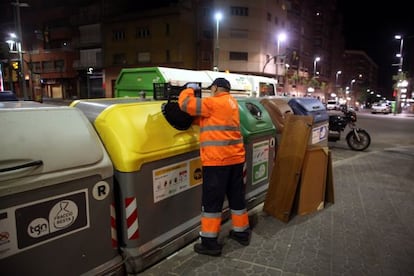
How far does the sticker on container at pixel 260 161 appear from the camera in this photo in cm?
468

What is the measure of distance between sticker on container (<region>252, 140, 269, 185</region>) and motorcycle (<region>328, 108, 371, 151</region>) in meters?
6.21

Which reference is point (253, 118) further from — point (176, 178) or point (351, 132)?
point (351, 132)

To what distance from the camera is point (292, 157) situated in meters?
4.25

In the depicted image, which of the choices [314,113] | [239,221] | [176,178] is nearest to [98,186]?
[176,178]

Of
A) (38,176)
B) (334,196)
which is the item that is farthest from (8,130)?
(334,196)

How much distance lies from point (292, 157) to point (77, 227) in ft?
9.26

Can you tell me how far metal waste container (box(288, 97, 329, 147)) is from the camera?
622cm

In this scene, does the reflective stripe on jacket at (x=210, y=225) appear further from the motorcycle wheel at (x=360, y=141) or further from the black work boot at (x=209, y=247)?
the motorcycle wheel at (x=360, y=141)

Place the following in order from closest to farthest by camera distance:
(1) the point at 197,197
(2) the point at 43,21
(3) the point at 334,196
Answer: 1. (1) the point at 197,197
2. (3) the point at 334,196
3. (2) the point at 43,21

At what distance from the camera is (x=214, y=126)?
3312 millimetres

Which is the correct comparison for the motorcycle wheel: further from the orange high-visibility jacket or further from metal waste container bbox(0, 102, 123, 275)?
metal waste container bbox(0, 102, 123, 275)

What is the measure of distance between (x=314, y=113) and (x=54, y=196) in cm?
539

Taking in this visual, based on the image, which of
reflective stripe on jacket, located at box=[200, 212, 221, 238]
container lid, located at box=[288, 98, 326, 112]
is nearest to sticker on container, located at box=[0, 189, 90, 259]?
reflective stripe on jacket, located at box=[200, 212, 221, 238]

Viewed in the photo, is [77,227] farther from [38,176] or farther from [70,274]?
[38,176]
